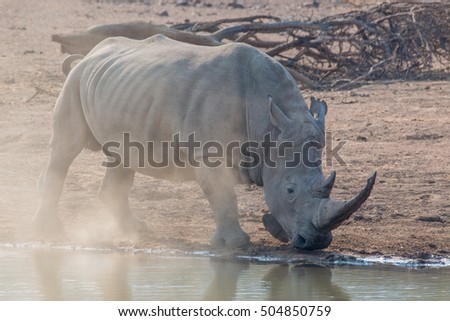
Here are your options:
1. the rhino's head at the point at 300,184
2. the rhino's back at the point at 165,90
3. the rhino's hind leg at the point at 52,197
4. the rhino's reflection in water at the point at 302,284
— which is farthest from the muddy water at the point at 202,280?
the rhino's back at the point at 165,90

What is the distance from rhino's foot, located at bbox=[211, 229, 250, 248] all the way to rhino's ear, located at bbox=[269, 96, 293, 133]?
2.85 ft

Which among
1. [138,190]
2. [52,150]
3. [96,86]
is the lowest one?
[138,190]

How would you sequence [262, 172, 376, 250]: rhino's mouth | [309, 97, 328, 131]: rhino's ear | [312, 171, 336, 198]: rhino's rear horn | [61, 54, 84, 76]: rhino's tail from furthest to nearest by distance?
[61, 54, 84, 76]: rhino's tail < [309, 97, 328, 131]: rhino's ear < [312, 171, 336, 198]: rhino's rear horn < [262, 172, 376, 250]: rhino's mouth

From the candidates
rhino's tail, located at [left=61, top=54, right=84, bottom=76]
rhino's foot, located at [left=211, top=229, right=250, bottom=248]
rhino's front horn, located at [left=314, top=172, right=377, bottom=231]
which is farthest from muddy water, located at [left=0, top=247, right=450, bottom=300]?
rhino's tail, located at [left=61, top=54, right=84, bottom=76]

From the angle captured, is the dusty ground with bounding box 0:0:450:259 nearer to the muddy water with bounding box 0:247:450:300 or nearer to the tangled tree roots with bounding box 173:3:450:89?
the muddy water with bounding box 0:247:450:300

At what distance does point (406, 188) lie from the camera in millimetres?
9539

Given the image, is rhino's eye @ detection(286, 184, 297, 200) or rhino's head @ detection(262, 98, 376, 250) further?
rhino's eye @ detection(286, 184, 297, 200)

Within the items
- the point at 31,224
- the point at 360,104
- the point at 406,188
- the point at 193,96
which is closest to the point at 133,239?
the point at 31,224

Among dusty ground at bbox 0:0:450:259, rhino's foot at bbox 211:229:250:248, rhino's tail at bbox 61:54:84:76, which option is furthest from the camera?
rhino's tail at bbox 61:54:84:76

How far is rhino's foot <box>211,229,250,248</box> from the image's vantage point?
25.4ft

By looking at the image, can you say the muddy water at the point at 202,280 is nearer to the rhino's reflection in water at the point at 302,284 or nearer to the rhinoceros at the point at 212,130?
the rhino's reflection in water at the point at 302,284

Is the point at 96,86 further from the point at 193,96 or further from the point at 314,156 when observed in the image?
the point at 314,156
